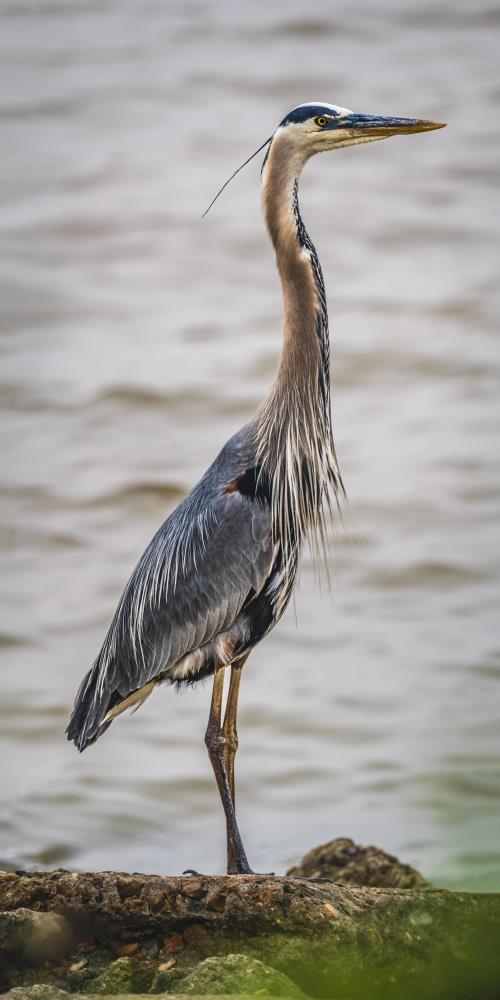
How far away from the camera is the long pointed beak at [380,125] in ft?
21.2

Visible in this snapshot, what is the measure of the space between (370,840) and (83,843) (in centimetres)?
261

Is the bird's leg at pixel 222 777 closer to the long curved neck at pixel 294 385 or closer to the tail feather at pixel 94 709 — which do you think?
the tail feather at pixel 94 709

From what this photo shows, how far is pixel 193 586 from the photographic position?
21.3 feet

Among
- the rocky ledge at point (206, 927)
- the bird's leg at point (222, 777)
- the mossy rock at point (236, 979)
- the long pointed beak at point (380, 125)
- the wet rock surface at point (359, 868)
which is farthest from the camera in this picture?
the wet rock surface at point (359, 868)

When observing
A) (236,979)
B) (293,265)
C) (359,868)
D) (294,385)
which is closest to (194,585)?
(294,385)

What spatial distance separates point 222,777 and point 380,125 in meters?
3.19

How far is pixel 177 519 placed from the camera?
22.1 feet

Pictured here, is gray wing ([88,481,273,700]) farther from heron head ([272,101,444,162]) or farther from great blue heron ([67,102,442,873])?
heron head ([272,101,444,162])

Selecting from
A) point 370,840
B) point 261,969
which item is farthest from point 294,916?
point 370,840

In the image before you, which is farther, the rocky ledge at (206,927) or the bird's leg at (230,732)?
the bird's leg at (230,732)

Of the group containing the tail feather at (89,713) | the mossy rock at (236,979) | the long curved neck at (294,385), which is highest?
the long curved neck at (294,385)

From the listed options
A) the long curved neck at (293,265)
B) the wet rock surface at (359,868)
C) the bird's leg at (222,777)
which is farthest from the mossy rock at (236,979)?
the long curved neck at (293,265)

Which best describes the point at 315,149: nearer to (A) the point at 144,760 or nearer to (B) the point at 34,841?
(B) the point at 34,841

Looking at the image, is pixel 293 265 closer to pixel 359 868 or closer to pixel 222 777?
pixel 222 777
